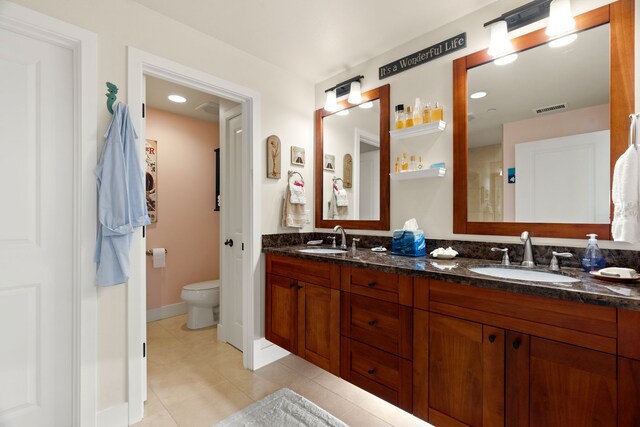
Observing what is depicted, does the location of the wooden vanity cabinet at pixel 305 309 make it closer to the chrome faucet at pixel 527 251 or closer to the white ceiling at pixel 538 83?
the chrome faucet at pixel 527 251

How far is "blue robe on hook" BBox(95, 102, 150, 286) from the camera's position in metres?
1.60

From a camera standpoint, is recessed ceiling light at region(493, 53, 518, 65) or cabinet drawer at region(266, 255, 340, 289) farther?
cabinet drawer at region(266, 255, 340, 289)

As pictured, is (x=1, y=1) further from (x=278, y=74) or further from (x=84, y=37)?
(x=278, y=74)

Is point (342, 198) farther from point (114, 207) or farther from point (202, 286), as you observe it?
point (202, 286)

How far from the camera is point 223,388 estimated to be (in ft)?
6.71

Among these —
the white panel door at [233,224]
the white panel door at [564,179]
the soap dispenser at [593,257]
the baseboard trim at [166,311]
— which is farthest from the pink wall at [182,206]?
the soap dispenser at [593,257]

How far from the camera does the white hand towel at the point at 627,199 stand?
1.26m

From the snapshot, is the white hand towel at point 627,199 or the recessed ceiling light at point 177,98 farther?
the recessed ceiling light at point 177,98

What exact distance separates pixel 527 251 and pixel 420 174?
2.54 ft

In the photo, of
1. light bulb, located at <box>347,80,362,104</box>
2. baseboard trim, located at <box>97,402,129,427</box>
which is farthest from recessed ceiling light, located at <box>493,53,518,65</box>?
baseboard trim, located at <box>97,402,129,427</box>

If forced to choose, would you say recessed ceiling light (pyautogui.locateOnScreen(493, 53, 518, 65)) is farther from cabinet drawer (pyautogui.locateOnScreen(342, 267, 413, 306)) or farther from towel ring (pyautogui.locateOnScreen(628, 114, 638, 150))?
cabinet drawer (pyautogui.locateOnScreen(342, 267, 413, 306))

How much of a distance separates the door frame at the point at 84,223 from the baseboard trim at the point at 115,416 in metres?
0.05

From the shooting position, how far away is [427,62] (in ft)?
6.77

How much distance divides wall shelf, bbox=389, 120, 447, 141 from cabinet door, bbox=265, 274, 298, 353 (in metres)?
1.30
